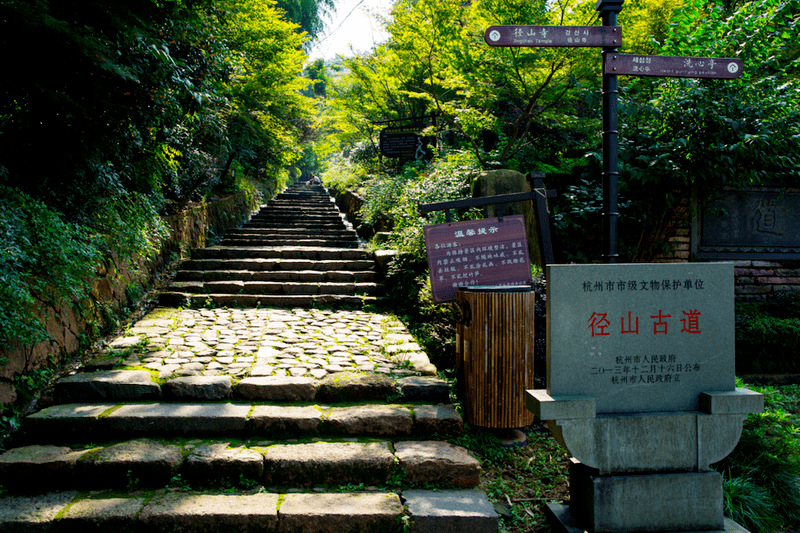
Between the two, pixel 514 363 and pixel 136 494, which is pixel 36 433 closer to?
pixel 136 494

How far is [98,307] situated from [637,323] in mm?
5307

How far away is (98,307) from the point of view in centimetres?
500

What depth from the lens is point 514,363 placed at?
3.51m

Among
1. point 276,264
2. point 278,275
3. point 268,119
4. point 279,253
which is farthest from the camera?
point 268,119

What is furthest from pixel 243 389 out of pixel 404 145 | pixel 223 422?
pixel 404 145

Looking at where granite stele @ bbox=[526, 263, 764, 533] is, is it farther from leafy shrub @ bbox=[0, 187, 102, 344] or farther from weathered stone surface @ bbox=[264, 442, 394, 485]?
leafy shrub @ bbox=[0, 187, 102, 344]

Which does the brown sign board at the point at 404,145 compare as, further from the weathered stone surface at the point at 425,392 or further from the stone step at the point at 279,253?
the weathered stone surface at the point at 425,392

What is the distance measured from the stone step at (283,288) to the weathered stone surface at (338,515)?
4467 millimetres

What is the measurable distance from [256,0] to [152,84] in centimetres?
783

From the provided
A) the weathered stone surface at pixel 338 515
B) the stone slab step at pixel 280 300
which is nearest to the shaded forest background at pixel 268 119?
the stone slab step at pixel 280 300

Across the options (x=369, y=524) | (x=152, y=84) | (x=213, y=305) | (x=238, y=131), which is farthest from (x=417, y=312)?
(x=238, y=131)

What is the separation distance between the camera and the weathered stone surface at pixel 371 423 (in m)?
3.49

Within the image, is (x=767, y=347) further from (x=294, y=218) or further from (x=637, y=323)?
(x=294, y=218)

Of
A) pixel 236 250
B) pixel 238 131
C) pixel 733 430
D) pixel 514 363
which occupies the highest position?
pixel 238 131
